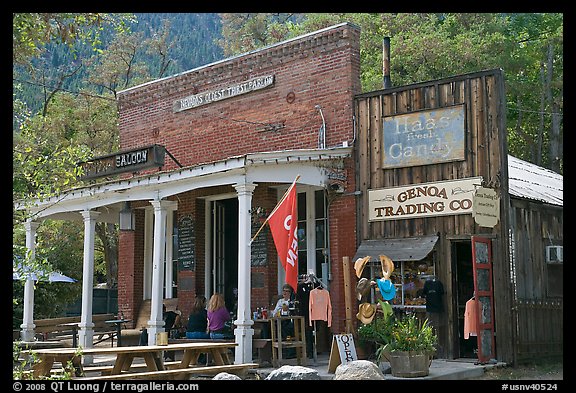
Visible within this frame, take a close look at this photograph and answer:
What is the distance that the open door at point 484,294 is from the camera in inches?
502

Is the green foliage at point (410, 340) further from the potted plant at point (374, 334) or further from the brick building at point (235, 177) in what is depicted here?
the brick building at point (235, 177)

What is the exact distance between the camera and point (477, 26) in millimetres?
29531

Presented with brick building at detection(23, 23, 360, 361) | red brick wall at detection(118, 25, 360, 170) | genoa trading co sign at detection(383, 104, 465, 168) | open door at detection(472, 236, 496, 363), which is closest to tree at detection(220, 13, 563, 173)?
red brick wall at detection(118, 25, 360, 170)

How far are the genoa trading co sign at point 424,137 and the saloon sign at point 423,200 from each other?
463 millimetres

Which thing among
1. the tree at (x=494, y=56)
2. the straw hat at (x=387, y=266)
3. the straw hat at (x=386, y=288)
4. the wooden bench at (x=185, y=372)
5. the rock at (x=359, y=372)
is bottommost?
the wooden bench at (x=185, y=372)

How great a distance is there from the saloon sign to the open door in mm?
721

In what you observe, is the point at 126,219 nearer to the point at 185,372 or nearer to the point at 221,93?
the point at 221,93

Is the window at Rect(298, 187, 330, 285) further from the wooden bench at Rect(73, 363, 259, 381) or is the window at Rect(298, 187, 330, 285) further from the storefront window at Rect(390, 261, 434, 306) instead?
the wooden bench at Rect(73, 363, 259, 381)

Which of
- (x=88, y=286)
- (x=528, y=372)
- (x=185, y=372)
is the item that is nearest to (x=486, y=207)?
(x=528, y=372)

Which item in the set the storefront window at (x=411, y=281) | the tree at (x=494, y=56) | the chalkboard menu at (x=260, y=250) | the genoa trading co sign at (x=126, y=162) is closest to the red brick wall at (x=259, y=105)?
the genoa trading co sign at (x=126, y=162)

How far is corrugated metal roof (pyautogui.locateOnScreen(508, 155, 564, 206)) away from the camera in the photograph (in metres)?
14.9

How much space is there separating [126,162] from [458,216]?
8130 mm

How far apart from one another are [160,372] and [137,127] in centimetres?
1022
